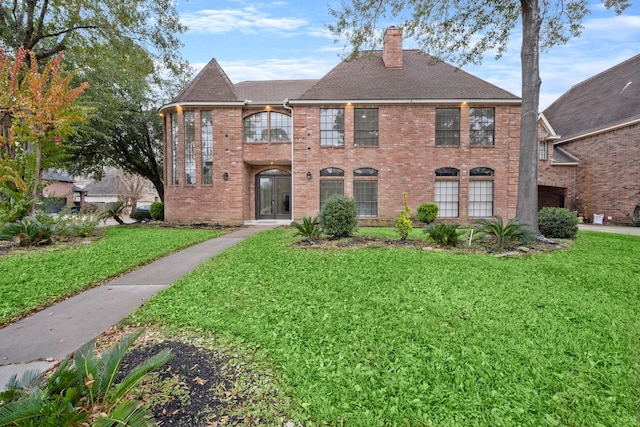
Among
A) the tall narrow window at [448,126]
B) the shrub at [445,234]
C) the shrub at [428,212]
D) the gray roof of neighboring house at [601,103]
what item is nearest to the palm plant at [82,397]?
the shrub at [445,234]

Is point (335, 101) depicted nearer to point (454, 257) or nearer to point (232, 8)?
point (232, 8)

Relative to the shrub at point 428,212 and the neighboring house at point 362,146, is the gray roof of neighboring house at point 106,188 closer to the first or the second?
the neighboring house at point 362,146

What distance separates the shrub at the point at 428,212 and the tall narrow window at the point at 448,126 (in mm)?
3191

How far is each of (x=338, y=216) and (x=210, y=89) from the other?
35.5ft

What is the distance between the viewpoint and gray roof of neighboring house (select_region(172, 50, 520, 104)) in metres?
14.0

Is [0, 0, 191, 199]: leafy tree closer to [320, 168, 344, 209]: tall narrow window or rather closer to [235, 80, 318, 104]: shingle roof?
[235, 80, 318, 104]: shingle roof

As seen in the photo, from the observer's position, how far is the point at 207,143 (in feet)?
→ 47.9

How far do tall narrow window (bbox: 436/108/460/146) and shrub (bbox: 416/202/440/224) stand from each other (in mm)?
3191

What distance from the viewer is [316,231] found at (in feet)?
27.8

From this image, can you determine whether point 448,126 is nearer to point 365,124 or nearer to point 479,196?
point 479,196

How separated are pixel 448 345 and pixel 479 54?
11.7m

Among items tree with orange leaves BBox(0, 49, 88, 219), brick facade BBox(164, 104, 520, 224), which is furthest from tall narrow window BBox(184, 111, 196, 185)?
tree with orange leaves BBox(0, 49, 88, 219)

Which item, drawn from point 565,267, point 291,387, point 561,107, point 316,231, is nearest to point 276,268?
point 316,231

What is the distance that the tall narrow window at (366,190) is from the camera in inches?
562
